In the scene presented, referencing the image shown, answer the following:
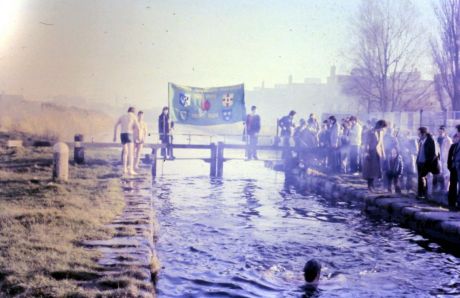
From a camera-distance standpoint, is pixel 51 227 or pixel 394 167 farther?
pixel 394 167

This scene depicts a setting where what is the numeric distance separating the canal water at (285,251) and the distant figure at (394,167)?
1302mm

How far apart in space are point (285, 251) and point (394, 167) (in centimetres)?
598

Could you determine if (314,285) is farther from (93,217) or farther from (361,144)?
(361,144)

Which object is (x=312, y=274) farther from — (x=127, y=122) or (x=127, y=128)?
(x=127, y=122)

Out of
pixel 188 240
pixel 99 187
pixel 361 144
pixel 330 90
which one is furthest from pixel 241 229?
pixel 330 90

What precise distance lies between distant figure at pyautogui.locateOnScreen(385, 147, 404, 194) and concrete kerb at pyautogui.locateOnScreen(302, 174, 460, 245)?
0.76 metres

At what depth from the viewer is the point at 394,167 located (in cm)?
1356

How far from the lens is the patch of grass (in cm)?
512

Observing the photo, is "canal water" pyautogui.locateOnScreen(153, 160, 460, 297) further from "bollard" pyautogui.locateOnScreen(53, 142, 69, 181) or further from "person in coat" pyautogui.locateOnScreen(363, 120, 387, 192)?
"bollard" pyautogui.locateOnScreen(53, 142, 69, 181)

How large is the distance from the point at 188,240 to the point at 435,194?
6.87 metres

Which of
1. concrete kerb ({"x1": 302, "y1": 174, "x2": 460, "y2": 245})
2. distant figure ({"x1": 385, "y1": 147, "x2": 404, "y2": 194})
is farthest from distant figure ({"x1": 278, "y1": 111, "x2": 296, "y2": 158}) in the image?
distant figure ({"x1": 385, "y1": 147, "x2": 404, "y2": 194})

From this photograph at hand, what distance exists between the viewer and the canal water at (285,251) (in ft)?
22.3

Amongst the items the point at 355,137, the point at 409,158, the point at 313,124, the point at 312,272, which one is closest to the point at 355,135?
the point at 355,137

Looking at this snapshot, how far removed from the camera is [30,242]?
21.3ft
